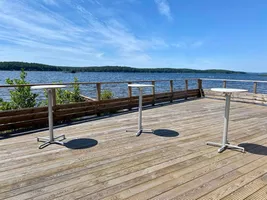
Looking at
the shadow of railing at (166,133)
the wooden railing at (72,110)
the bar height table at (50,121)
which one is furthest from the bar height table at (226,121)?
the wooden railing at (72,110)

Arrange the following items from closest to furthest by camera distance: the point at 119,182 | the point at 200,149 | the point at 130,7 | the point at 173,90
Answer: the point at 119,182, the point at 200,149, the point at 173,90, the point at 130,7

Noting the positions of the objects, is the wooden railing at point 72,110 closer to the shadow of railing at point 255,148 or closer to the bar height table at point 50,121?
the bar height table at point 50,121

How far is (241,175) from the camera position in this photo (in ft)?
6.63

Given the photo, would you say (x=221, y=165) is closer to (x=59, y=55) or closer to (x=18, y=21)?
(x=18, y=21)

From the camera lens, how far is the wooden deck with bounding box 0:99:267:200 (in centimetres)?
171

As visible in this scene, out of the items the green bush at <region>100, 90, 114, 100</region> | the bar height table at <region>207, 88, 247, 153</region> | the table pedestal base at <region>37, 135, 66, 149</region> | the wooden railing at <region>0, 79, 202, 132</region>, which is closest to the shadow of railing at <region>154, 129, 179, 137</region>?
the bar height table at <region>207, 88, 247, 153</region>

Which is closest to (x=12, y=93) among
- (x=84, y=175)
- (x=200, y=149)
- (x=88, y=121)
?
(x=88, y=121)

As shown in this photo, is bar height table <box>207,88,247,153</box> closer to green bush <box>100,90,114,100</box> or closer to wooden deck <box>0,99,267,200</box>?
wooden deck <box>0,99,267,200</box>

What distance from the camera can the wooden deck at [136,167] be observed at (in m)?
1.71

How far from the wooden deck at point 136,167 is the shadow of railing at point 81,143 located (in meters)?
0.02

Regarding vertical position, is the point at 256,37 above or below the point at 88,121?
above

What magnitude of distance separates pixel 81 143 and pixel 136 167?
1.19m

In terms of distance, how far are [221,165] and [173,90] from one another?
5.31m

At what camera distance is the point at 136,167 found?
218 centimetres
